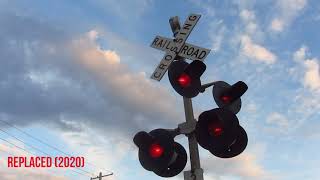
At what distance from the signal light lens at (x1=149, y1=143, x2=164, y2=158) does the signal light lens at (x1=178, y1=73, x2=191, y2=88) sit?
31.3 inches

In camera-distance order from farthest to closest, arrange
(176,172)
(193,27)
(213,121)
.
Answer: (193,27)
(176,172)
(213,121)

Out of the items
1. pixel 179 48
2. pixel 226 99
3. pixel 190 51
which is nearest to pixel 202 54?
pixel 190 51

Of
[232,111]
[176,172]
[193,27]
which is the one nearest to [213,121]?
[232,111]

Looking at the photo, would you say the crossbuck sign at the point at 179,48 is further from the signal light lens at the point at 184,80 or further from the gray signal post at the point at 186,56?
the signal light lens at the point at 184,80

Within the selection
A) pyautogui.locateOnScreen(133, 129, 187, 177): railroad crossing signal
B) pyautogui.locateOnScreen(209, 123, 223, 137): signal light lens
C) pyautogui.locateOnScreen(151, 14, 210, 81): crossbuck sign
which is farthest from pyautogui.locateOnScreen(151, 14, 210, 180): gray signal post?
pyautogui.locateOnScreen(209, 123, 223, 137): signal light lens

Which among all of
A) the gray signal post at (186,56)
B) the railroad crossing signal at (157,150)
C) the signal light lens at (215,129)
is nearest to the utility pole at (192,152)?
the gray signal post at (186,56)

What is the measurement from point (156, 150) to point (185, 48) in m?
1.50

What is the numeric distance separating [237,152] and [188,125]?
27.8 inches

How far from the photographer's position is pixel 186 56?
19.4 feet

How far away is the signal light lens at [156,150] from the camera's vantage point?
530cm

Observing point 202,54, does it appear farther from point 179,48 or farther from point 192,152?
point 192,152

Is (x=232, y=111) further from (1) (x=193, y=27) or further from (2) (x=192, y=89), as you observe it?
(1) (x=193, y=27)

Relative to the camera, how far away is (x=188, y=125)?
18.4 feet

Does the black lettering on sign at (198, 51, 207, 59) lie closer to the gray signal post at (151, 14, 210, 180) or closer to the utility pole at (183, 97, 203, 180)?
the gray signal post at (151, 14, 210, 180)
